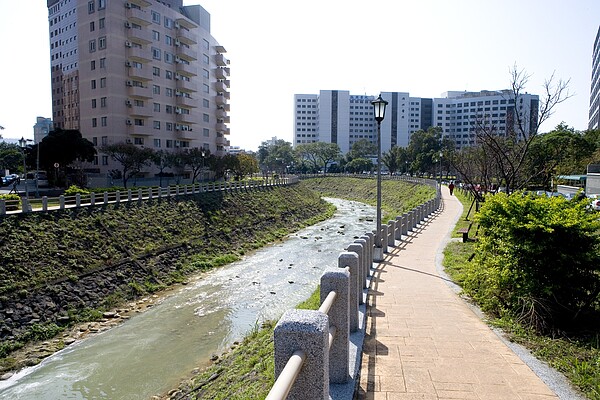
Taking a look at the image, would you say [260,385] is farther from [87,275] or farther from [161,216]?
[161,216]

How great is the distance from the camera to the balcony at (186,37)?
1841 inches

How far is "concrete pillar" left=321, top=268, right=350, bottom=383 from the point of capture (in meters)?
4.39

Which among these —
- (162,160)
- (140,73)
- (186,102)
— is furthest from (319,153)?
(140,73)

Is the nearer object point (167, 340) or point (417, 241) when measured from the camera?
point (167, 340)

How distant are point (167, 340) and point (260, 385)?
7.68m

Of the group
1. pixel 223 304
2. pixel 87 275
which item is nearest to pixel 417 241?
pixel 223 304

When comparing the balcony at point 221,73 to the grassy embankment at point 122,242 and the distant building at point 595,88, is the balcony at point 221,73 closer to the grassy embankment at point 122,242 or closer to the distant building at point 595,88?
the grassy embankment at point 122,242

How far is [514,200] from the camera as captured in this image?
23.9ft

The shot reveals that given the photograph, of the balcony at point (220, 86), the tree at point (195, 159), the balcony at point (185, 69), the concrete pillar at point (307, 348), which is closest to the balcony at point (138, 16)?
the balcony at point (185, 69)

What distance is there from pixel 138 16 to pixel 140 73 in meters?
5.50

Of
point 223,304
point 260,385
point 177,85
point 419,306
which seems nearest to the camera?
point 260,385

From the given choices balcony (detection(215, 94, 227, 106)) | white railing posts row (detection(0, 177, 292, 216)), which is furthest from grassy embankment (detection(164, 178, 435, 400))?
balcony (detection(215, 94, 227, 106))

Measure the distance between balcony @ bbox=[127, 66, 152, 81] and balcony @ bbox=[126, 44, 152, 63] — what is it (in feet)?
3.32

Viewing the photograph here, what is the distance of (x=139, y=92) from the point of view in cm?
4116
